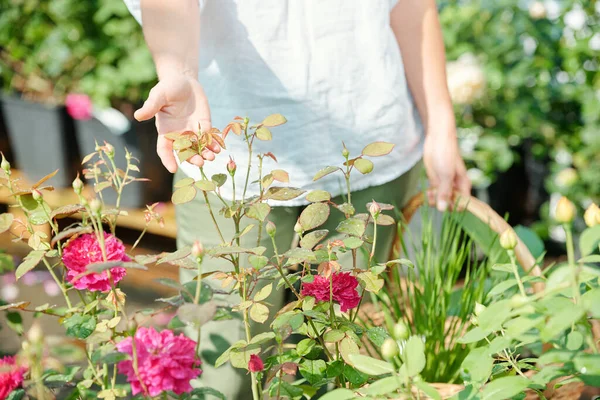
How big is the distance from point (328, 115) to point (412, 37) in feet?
0.91

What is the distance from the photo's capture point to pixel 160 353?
622 mm

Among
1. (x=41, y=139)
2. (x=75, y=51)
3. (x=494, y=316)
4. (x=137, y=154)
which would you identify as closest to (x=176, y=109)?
(x=494, y=316)

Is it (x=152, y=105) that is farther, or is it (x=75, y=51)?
(x=75, y=51)

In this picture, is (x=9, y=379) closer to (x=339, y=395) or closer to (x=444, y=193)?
(x=339, y=395)

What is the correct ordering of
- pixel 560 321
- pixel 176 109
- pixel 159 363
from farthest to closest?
pixel 176 109
pixel 159 363
pixel 560 321

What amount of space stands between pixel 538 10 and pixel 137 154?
4.99 feet

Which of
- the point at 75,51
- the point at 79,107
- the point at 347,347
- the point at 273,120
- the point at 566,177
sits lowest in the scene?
the point at 566,177

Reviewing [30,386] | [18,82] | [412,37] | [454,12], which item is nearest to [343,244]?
[30,386]

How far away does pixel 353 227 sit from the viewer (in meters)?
0.72

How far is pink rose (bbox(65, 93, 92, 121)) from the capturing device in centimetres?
242

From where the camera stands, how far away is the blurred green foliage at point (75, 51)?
2643 mm

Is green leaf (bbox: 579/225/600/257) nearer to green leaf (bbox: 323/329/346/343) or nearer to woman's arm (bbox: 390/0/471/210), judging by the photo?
green leaf (bbox: 323/329/346/343)

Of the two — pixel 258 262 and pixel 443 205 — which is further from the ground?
pixel 258 262

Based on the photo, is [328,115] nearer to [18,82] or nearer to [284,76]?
[284,76]
